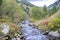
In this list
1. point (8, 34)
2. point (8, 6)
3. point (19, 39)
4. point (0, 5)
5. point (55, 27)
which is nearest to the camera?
point (8, 34)

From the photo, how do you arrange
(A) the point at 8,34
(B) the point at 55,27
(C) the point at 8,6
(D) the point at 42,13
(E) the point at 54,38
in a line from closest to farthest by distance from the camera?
(A) the point at 8,34 < (E) the point at 54,38 < (B) the point at 55,27 < (C) the point at 8,6 < (D) the point at 42,13

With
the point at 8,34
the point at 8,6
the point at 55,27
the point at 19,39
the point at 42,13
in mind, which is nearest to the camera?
the point at 8,34

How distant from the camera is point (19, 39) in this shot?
49.5ft

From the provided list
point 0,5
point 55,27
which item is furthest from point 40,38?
point 0,5

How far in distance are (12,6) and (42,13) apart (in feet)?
Result: 64.2

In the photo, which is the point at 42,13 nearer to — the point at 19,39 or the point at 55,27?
the point at 55,27

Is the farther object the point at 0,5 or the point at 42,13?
the point at 42,13

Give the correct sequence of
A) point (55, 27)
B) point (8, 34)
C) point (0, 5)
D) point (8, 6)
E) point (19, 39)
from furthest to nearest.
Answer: point (8, 6)
point (0, 5)
point (55, 27)
point (19, 39)
point (8, 34)

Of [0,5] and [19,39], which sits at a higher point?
[0,5]

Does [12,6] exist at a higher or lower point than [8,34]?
higher

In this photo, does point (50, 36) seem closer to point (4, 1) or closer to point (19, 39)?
point (19, 39)

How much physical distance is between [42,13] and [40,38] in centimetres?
2625

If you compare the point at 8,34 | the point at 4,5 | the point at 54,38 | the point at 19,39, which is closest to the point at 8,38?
the point at 8,34

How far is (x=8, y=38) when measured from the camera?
13477 millimetres
